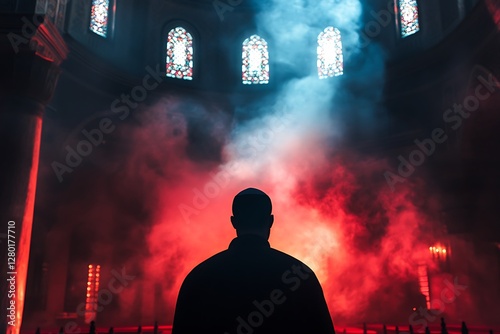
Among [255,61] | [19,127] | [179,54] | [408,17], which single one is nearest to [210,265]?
[19,127]

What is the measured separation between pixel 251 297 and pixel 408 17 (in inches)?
543

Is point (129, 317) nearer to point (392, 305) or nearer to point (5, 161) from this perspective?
point (5, 161)

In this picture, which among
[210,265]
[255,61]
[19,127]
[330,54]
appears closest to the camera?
[210,265]

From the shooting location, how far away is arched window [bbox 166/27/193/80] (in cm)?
1509

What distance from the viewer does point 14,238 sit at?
827cm

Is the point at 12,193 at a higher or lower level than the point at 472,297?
higher

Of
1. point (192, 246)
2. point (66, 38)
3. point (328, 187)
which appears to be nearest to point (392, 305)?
point (328, 187)

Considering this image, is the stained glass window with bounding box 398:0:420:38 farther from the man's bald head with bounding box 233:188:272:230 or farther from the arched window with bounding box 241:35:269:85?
the man's bald head with bounding box 233:188:272:230

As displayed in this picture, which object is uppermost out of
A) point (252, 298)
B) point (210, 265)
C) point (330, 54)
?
point (330, 54)

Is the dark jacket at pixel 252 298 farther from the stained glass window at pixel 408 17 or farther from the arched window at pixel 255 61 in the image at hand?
the arched window at pixel 255 61

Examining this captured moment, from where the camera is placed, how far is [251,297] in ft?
6.30

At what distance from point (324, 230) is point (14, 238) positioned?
9007 millimetres

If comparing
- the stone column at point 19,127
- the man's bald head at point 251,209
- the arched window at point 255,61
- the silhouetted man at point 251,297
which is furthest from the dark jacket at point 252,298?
the arched window at point 255,61

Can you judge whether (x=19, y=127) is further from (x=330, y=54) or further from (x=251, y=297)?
(x=330, y=54)
